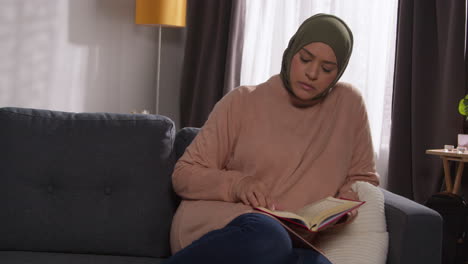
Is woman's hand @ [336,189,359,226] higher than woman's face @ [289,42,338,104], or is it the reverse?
woman's face @ [289,42,338,104]

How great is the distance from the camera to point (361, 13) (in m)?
3.93

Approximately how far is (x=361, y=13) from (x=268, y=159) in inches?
92.2

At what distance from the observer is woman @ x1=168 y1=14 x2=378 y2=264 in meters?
1.78

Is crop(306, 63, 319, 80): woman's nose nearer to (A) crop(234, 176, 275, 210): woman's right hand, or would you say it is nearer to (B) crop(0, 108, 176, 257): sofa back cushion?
(A) crop(234, 176, 275, 210): woman's right hand

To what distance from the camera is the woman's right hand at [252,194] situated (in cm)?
172

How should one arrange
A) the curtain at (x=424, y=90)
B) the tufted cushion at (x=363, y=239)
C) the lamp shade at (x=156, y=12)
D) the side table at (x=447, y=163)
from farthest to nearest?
1. the lamp shade at (x=156, y=12)
2. the curtain at (x=424, y=90)
3. the side table at (x=447, y=163)
4. the tufted cushion at (x=363, y=239)

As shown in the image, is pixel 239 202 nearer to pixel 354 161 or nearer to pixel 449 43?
pixel 354 161

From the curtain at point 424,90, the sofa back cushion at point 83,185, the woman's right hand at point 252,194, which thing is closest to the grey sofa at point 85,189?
the sofa back cushion at point 83,185

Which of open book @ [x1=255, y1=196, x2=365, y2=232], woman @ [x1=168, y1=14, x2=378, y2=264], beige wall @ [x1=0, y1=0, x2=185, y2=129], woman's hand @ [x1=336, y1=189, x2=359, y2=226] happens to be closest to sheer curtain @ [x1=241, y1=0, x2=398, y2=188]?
beige wall @ [x1=0, y1=0, x2=185, y2=129]

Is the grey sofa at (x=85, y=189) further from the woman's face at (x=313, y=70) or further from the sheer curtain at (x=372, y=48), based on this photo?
the sheer curtain at (x=372, y=48)

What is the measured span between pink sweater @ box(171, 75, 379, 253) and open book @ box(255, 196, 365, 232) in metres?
0.18

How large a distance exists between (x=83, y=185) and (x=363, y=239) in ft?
2.82

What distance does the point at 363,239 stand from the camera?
5.56ft

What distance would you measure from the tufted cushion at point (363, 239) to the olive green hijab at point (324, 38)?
0.42 metres
